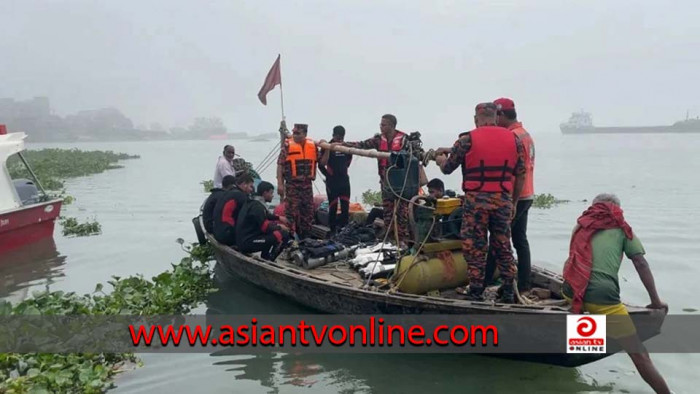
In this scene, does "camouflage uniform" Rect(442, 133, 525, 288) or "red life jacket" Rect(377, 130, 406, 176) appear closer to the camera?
"camouflage uniform" Rect(442, 133, 525, 288)

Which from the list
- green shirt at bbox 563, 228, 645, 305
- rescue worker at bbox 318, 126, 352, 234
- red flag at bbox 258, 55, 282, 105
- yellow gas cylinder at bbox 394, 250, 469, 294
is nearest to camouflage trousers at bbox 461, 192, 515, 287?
yellow gas cylinder at bbox 394, 250, 469, 294

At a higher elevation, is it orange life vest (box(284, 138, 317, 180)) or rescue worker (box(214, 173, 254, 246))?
orange life vest (box(284, 138, 317, 180))

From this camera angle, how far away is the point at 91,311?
767 cm

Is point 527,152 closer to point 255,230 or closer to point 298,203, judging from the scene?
point 255,230

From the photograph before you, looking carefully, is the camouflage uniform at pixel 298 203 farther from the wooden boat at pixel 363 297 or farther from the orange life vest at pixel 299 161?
the wooden boat at pixel 363 297

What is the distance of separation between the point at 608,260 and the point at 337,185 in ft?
20.9

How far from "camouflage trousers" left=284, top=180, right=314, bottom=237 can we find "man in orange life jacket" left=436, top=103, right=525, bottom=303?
166 inches

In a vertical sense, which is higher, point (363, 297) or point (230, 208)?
point (230, 208)

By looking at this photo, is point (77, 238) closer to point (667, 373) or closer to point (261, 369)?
point (261, 369)

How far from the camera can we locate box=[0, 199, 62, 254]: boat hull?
12.1m

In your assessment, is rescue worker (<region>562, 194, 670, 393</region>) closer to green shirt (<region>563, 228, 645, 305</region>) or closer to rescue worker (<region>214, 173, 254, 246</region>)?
green shirt (<region>563, 228, 645, 305</region>)

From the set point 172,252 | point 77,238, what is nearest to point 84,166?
point 77,238

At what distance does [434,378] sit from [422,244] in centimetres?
156

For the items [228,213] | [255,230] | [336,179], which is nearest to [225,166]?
[336,179]
